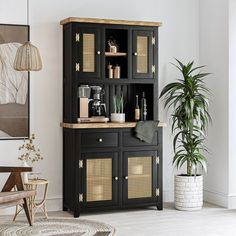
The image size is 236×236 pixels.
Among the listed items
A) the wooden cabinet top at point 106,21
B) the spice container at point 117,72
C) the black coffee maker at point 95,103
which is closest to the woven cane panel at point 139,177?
the black coffee maker at point 95,103

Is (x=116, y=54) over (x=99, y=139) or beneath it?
over

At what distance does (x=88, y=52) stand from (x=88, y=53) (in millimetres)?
11

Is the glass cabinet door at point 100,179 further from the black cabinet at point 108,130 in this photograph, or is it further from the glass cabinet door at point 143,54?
the glass cabinet door at point 143,54

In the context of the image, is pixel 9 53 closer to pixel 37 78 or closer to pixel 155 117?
pixel 37 78

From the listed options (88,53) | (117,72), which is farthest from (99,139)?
(88,53)

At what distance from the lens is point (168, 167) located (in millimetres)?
7184

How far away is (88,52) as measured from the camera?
632 centimetres

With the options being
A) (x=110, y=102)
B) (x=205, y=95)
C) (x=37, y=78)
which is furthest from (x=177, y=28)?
(x=37, y=78)

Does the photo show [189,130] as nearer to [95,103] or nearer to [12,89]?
[95,103]

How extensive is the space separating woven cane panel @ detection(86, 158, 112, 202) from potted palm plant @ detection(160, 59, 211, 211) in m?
0.82

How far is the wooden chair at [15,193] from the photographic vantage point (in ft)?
17.3

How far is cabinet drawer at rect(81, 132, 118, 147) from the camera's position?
622cm

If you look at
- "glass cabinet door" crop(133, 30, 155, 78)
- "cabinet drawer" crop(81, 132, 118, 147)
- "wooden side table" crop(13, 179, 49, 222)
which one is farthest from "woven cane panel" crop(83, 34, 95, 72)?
"wooden side table" crop(13, 179, 49, 222)

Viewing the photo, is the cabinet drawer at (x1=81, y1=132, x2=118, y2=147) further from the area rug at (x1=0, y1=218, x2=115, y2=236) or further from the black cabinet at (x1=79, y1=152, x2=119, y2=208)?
the area rug at (x1=0, y1=218, x2=115, y2=236)
